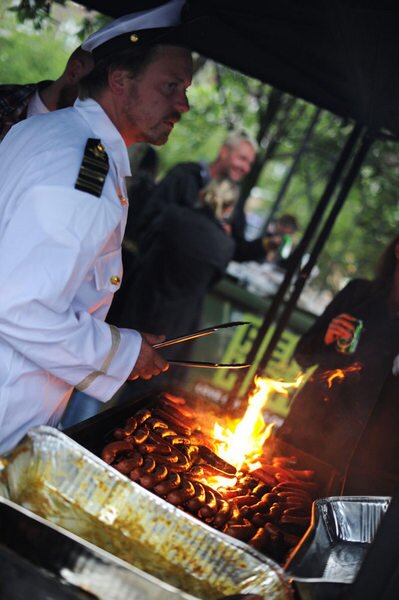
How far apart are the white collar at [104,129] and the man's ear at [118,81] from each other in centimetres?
11

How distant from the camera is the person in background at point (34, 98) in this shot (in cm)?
318

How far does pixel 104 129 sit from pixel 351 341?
2.29 meters

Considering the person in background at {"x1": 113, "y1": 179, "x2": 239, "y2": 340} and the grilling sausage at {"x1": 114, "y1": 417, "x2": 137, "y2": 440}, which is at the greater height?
the person in background at {"x1": 113, "y1": 179, "x2": 239, "y2": 340}

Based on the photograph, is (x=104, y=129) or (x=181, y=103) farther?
(x=181, y=103)

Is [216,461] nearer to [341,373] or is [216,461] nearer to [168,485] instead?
[168,485]

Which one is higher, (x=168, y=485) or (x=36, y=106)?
(x=36, y=106)

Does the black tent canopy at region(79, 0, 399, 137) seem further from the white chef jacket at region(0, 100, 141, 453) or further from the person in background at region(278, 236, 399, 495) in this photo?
the person in background at region(278, 236, 399, 495)

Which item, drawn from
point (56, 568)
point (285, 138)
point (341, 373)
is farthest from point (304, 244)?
point (285, 138)

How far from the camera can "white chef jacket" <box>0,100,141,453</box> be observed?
6.49 feet

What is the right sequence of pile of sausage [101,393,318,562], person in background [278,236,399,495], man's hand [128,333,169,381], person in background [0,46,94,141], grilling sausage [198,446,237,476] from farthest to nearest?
person in background [278,236,399,495], person in background [0,46,94,141], grilling sausage [198,446,237,476], man's hand [128,333,169,381], pile of sausage [101,393,318,562]

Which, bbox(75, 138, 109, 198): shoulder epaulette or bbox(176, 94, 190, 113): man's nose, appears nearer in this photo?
bbox(75, 138, 109, 198): shoulder epaulette

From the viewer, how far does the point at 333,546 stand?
7.41 feet

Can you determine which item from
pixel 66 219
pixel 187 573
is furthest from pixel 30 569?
pixel 66 219

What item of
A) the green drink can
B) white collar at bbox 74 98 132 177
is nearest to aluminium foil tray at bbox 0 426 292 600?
white collar at bbox 74 98 132 177
